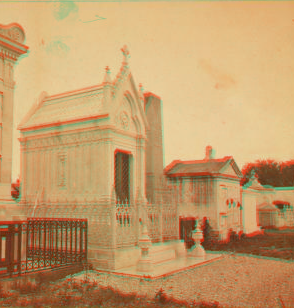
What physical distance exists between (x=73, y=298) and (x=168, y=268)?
150 inches

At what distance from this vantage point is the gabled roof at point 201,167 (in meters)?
16.5

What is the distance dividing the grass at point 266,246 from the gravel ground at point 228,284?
121 centimetres

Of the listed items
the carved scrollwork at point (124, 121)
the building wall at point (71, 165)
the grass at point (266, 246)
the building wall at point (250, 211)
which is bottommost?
the grass at point (266, 246)

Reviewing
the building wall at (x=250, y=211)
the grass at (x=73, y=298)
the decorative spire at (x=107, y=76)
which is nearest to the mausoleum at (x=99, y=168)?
the decorative spire at (x=107, y=76)

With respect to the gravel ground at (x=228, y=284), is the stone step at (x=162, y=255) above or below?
above

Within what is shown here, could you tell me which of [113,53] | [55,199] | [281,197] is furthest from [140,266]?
[281,197]

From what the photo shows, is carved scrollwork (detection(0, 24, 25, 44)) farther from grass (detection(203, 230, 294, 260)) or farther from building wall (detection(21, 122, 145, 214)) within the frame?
grass (detection(203, 230, 294, 260))

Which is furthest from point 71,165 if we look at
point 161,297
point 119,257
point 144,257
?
point 161,297

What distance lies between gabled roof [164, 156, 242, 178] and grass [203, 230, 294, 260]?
3.25 m

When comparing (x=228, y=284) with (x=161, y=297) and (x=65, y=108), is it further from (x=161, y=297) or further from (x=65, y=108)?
(x=65, y=108)

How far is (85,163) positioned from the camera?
1088cm

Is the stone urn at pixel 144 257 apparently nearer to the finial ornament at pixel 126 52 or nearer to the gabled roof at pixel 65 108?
the gabled roof at pixel 65 108

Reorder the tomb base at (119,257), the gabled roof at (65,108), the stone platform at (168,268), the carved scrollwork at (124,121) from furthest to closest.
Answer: the carved scrollwork at (124,121) → the gabled roof at (65,108) → the tomb base at (119,257) → the stone platform at (168,268)

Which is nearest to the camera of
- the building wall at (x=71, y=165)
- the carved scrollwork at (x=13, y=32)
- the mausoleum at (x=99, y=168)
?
the carved scrollwork at (x=13, y=32)
